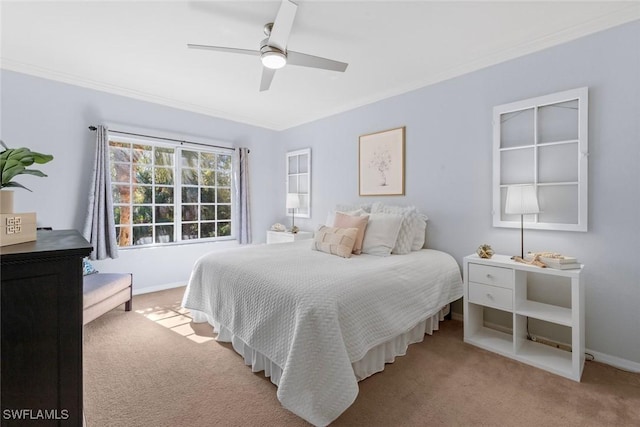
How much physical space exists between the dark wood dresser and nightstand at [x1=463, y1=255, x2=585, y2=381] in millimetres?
2585

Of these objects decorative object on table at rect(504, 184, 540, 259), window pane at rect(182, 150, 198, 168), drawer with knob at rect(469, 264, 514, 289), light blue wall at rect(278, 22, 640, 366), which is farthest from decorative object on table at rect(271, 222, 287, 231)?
decorative object on table at rect(504, 184, 540, 259)

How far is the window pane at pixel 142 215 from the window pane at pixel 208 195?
0.75 m

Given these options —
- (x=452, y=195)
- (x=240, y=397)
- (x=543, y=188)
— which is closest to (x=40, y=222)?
(x=240, y=397)

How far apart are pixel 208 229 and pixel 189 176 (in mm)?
849

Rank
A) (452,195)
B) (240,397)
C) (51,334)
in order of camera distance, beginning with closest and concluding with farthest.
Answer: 1. (51,334)
2. (240,397)
3. (452,195)

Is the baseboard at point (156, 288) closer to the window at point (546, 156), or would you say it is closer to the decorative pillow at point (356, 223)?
the decorative pillow at point (356, 223)

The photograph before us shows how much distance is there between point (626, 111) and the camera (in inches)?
82.6

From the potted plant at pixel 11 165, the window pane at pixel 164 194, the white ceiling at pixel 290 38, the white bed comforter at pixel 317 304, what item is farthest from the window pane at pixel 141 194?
the potted plant at pixel 11 165

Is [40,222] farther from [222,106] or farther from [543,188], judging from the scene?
[543,188]

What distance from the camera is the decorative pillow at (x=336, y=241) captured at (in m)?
2.71

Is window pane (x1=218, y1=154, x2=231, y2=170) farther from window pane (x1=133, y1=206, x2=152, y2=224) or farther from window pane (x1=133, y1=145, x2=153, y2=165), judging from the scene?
window pane (x1=133, y1=206, x2=152, y2=224)

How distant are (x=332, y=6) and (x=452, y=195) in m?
2.07

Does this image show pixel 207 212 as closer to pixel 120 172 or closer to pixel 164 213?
pixel 164 213

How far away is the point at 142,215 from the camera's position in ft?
12.8
